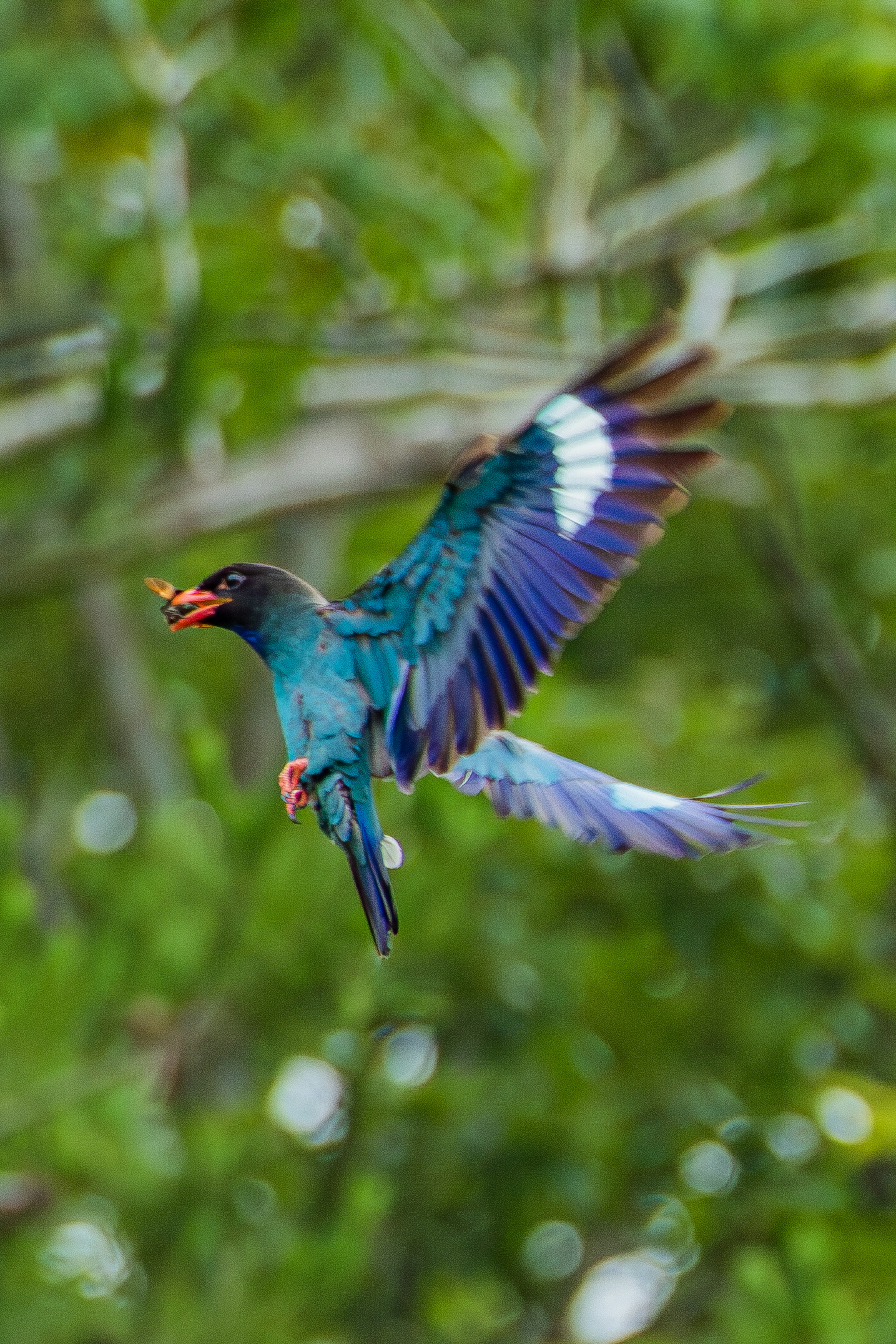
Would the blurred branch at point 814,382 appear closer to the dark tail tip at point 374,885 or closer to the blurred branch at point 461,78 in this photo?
the blurred branch at point 461,78

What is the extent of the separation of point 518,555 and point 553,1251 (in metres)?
5.87

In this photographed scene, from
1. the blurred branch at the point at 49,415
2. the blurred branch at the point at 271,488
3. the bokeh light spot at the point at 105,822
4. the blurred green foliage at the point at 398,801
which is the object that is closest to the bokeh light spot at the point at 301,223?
the blurred green foliage at the point at 398,801

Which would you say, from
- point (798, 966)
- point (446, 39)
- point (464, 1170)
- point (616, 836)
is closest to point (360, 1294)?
point (464, 1170)

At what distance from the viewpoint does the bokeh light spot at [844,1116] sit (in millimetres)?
5160

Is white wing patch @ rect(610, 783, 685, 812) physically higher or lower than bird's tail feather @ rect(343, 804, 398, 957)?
lower

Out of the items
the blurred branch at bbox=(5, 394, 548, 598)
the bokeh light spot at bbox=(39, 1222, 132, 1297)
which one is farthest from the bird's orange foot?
the bokeh light spot at bbox=(39, 1222, 132, 1297)

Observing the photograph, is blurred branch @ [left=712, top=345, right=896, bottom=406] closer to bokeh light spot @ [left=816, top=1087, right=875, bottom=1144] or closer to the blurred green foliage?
the blurred green foliage

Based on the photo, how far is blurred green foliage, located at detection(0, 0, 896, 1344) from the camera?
411 cm

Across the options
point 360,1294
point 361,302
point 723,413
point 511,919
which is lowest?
point 360,1294

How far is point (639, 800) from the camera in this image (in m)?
1.47

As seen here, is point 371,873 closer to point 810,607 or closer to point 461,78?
point 810,607

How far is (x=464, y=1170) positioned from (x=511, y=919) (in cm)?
126

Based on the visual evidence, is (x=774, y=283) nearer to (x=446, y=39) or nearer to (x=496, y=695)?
(x=446, y=39)

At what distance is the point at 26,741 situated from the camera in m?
7.15
